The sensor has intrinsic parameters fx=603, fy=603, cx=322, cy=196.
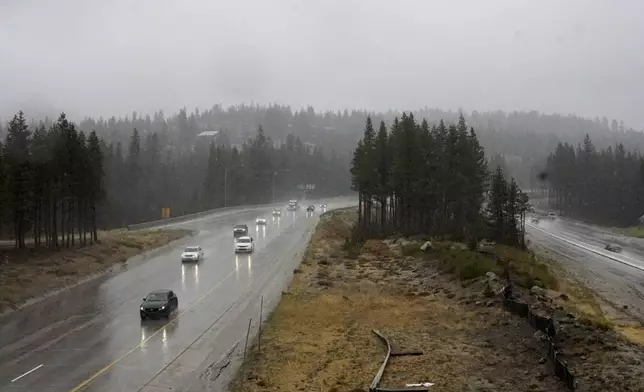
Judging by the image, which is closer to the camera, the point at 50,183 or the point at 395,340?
the point at 395,340

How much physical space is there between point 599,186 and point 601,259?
2940 inches

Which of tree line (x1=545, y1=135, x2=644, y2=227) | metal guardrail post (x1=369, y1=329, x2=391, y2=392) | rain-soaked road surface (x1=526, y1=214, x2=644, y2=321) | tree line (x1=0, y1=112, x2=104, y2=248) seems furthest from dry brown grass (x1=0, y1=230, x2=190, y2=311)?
tree line (x1=545, y1=135, x2=644, y2=227)

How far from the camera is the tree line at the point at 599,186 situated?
437 feet

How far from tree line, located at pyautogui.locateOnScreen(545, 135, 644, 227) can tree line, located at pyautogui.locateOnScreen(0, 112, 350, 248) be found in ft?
238

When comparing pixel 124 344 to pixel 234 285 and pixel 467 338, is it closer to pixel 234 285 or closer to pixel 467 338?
pixel 467 338

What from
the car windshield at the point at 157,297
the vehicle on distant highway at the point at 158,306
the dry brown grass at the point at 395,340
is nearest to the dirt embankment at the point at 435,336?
the dry brown grass at the point at 395,340

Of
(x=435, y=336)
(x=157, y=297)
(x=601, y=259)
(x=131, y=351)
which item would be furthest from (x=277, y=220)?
(x=435, y=336)

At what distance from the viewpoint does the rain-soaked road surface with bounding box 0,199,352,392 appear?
21.2m

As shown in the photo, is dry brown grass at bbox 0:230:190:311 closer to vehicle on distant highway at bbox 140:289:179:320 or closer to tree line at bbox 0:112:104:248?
tree line at bbox 0:112:104:248

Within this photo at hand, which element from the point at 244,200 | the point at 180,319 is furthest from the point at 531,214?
the point at 180,319

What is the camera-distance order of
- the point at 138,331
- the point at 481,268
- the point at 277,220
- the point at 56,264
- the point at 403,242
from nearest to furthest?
the point at 138,331 → the point at 481,268 → the point at 56,264 → the point at 403,242 → the point at 277,220

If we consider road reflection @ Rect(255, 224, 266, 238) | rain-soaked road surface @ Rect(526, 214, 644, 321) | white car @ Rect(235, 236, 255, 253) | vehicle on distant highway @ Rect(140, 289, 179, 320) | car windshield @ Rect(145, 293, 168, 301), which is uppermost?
car windshield @ Rect(145, 293, 168, 301)

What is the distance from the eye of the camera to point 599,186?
141625mm

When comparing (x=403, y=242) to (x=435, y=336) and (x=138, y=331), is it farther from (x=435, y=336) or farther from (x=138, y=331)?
(x=138, y=331)
